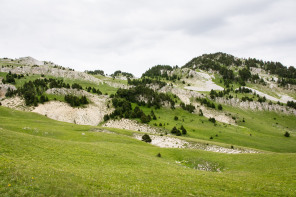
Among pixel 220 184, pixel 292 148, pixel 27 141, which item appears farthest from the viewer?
pixel 292 148

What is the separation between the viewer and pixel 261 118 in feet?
465

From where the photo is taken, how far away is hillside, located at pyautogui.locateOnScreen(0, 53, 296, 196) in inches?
753

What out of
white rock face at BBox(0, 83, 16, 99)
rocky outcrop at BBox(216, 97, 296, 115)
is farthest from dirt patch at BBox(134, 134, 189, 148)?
rocky outcrop at BBox(216, 97, 296, 115)

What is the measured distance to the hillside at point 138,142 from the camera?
1912cm

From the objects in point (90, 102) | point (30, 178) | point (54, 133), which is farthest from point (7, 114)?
point (30, 178)

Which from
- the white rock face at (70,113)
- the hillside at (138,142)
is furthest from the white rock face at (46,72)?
the white rock face at (70,113)

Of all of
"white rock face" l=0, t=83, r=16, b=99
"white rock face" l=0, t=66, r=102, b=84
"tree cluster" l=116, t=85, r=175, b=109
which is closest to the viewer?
"white rock face" l=0, t=83, r=16, b=99

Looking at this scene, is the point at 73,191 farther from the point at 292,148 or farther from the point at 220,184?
the point at 292,148

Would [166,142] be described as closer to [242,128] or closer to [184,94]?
[242,128]

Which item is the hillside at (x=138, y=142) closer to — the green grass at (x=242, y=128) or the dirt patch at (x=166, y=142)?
the dirt patch at (x=166, y=142)

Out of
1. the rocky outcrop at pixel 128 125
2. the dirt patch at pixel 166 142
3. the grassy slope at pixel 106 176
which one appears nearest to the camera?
the grassy slope at pixel 106 176

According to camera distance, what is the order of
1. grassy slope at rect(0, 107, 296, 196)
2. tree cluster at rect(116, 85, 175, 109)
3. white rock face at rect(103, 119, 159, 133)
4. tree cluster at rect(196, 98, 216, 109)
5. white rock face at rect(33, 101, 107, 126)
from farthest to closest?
tree cluster at rect(196, 98, 216, 109)
tree cluster at rect(116, 85, 175, 109)
white rock face at rect(33, 101, 107, 126)
white rock face at rect(103, 119, 159, 133)
grassy slope at rect(0, 107, 296, 196)

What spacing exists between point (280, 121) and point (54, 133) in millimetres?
165277

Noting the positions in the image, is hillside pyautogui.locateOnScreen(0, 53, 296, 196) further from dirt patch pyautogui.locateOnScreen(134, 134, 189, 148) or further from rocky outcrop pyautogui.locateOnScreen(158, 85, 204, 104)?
rocky outcrop pyautogui.locateOnScreen(158, 85, 204, 104)
